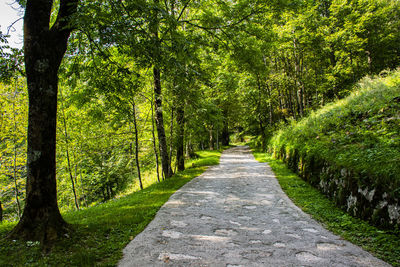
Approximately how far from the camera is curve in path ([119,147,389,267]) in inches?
121

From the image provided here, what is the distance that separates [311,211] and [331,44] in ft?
60.9

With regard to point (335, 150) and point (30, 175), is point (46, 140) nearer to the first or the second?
point (30, 175)

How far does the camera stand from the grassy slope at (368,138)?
418 cm

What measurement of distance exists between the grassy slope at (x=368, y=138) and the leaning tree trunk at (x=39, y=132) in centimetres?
614

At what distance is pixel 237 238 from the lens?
12.7 feet

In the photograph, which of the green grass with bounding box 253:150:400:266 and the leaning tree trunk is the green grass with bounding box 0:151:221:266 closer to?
the leaning tree trunk

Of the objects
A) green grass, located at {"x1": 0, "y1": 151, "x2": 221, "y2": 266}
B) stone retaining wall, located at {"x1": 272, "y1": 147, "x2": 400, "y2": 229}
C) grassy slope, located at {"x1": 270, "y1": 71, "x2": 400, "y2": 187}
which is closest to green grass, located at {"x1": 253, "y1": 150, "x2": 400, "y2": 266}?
stone retaining wall, located at {"x1": 272, "y1": 147, "x2": 400, "y2": 229}

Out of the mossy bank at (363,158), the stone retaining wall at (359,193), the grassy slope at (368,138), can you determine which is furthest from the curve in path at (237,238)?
the grassy slope at (368,138)

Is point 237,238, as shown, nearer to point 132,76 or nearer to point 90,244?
point 90,244

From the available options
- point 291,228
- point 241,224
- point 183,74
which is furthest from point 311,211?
point 183,74

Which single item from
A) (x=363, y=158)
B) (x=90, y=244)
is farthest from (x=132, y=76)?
(x=363, y=158)

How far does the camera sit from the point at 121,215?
538 centimetres

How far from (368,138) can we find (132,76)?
7665 millimetres

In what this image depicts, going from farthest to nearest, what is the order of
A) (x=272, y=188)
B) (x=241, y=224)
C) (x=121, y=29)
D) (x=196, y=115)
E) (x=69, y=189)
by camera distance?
(x=69, y=189), (x=196, y=115), (x=272, y=188), (x=241, y=224), (x=121, y=29)
